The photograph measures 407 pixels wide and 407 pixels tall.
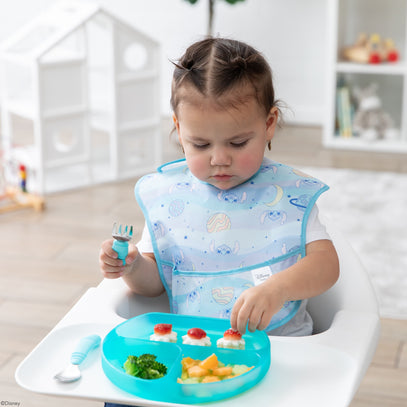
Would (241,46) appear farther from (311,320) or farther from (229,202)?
(311,320)

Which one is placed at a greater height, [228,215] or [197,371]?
[228,215]

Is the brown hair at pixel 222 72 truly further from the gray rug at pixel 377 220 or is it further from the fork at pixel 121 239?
the gray rug at pixel 377 220

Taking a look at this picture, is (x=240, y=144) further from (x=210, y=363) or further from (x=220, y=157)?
(x=210, y=363)

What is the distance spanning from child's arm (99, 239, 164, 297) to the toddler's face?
157mm

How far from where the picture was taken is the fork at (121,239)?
0.97 meters

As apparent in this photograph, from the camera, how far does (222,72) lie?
3.26 feet

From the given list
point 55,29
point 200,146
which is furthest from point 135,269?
point 55,29

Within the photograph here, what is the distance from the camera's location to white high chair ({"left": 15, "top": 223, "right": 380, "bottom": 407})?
0.82 metres

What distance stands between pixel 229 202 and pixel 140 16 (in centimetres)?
293

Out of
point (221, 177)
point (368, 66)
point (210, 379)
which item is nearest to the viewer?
point (210, 379)

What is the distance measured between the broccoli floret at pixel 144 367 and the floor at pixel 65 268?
2.28ft

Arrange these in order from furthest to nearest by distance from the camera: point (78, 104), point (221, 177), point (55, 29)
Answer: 1. point (55, 29)
2. point (78, 104)
3. point (221, 177)

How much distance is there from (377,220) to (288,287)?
1.55m

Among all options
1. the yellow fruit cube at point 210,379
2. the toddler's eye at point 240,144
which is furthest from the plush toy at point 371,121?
the yellow fruit cube at point 210,379
